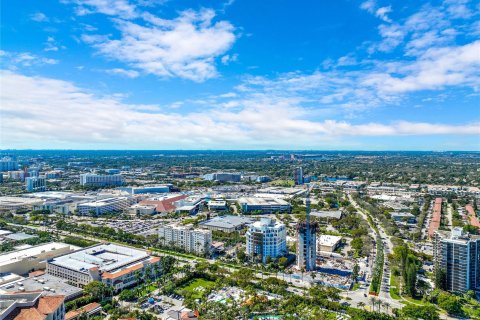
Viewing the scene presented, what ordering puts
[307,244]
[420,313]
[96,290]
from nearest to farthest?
[420,313]
[96,290]
[307,244]

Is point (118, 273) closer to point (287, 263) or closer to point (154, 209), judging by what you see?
point (287, 263)

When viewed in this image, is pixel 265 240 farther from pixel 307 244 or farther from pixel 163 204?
pixel 163 204

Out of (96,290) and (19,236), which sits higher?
(19,236)

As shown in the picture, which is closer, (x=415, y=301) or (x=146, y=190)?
(x=415, y=301)

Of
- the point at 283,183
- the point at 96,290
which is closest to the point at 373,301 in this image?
the point at 96,290

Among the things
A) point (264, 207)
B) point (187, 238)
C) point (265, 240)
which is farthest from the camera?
point (264, 207)

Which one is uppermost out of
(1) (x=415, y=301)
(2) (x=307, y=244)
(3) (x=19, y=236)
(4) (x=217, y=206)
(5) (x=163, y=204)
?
(2) (x=307, y=244)

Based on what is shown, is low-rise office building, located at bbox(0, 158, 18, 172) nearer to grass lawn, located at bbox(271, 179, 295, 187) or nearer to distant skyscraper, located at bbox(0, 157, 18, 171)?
distant skyscraper, located at bbox(0, 157, 18, 171)

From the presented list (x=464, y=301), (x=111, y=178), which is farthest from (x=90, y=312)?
(x=111, y=178)
